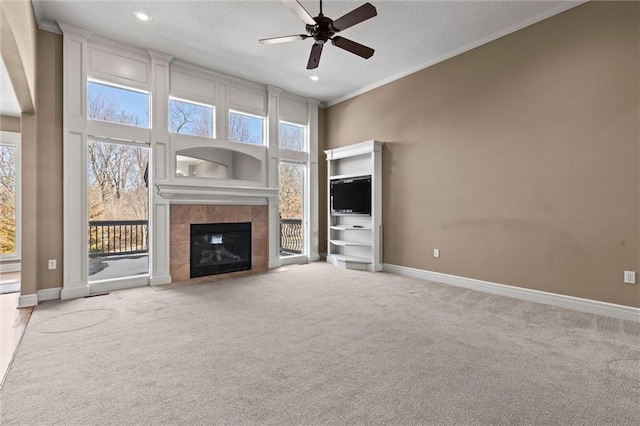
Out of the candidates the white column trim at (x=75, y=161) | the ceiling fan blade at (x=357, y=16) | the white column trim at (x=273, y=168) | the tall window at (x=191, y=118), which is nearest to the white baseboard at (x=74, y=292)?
the white column trim at (x=75, y=161)

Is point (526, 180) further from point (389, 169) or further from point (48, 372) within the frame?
point (48, 372)

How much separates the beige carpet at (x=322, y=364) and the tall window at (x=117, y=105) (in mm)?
2456

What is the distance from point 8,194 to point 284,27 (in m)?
5.77

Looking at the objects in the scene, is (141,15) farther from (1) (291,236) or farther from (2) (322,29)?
(1) (291,236)

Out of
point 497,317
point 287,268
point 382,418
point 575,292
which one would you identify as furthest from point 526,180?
point 287,268

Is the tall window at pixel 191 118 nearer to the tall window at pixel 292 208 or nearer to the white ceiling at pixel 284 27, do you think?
the white ceiling at pixel 284 27

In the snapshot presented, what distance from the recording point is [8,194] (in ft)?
19.5

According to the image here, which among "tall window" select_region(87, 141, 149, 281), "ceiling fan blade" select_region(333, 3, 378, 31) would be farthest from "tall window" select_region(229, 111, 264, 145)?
"ceiling fan blade" select_region(333, 3, 378, 31)

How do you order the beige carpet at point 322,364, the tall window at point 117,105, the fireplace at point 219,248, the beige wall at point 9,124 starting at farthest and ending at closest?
1. the beige wall at point 9,124
2. the fireplace at point 219,248
3. the tall window at point 117,105
4. the beige carpet at point 322,364

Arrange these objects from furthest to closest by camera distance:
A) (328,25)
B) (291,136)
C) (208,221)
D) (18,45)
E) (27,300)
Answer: (291,136), (208,221), (27,300), (328,25), (18,45)

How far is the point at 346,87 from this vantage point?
20.5 feet

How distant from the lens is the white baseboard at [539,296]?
3364mm

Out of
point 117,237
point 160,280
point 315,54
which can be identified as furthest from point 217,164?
point 315,54

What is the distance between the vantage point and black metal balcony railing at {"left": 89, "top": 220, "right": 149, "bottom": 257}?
453 centimetres
